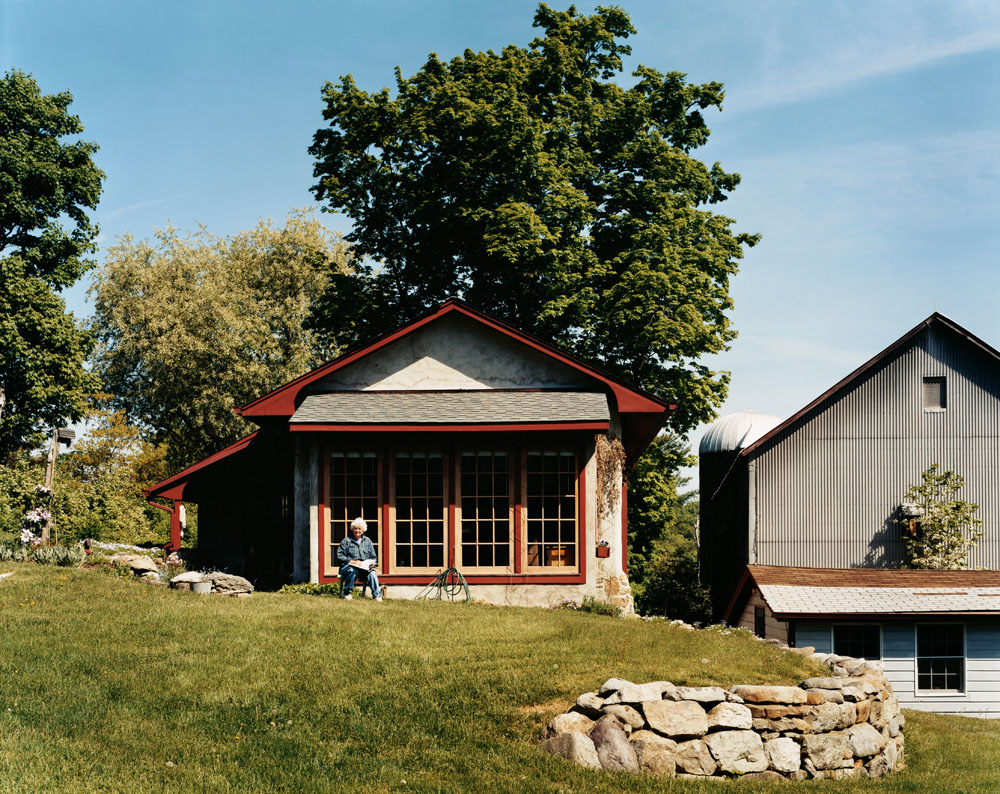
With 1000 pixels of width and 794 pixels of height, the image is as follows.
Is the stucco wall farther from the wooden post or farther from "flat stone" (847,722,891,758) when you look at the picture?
"flat stone" (847,722,891,758)

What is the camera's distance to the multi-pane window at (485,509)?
64.5ft

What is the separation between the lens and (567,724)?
10.7 meters

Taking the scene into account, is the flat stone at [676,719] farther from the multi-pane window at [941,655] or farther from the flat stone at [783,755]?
the multi-pane window at [941,655]

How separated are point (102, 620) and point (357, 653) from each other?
459 cm

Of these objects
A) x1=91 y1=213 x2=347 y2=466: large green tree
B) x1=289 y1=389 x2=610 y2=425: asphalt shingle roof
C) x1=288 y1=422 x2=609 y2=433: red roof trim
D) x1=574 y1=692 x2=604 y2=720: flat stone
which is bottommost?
x1=574 y1=692 x2=604 y2=720: flat stone

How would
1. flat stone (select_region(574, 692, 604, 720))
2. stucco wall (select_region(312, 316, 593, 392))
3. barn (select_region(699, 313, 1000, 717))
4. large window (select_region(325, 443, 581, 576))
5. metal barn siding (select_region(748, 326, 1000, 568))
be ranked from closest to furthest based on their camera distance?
flat stone (select_region(574, 692, 604, 720)), large window (select_region(325, 443, 581, 576)), stucco wall (select_region(312, 316, 593, 392)), barn (select_region(699, 313, 1000, 717)), metal barn siding (select_region(748, 326, 1000, 568))

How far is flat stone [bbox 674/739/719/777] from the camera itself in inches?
417

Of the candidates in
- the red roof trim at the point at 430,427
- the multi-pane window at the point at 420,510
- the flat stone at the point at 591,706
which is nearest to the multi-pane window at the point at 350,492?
the multi-pane window at the point at 420,510

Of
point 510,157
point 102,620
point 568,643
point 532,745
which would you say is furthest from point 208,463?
point 532,745

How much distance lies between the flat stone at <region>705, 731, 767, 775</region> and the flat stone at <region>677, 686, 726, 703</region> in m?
0.36

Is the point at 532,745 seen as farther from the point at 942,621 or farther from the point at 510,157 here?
the point at 510,157

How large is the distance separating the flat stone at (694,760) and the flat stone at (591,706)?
2.98 feet

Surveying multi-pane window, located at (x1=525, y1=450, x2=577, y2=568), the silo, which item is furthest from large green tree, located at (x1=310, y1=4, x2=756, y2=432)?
multi-pane window, located at (x1=525, y1=450, x2=577, y2=568)

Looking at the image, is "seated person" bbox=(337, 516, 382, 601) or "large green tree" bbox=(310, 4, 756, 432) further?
"large green tree" bbox=(310, 4, 756, 432)
